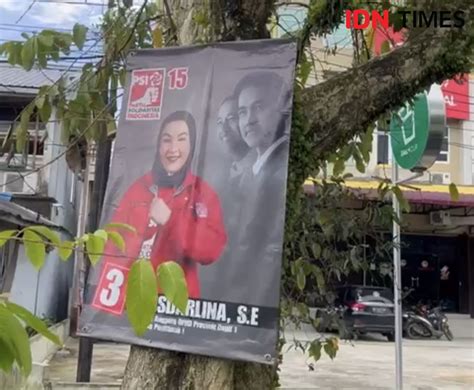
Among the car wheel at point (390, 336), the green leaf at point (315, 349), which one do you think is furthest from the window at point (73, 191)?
the green leaf at point (315, 349)

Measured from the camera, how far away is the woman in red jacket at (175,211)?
2.40 metres

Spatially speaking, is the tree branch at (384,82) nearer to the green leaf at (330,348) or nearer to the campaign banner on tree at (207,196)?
the campaign banner on tree at (207,196)

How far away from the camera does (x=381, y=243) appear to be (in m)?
3.66

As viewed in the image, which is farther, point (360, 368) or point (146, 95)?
point (360, 368)

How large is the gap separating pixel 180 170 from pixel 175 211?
0.58 feet

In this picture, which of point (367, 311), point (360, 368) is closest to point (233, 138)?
point (360, 368)

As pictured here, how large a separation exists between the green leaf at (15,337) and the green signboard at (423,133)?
5.16 metres

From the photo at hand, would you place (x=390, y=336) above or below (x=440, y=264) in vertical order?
below

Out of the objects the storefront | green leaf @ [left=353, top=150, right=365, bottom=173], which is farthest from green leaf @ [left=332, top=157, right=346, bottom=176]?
the storefront

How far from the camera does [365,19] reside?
3.61m

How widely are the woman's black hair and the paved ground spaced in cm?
571

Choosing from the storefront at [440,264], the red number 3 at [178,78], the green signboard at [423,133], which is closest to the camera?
the red number 3 at [178,78]

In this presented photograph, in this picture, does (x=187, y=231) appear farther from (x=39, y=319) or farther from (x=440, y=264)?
(x=440, y=264)

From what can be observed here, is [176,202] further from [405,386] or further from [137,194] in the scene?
[405,386]
